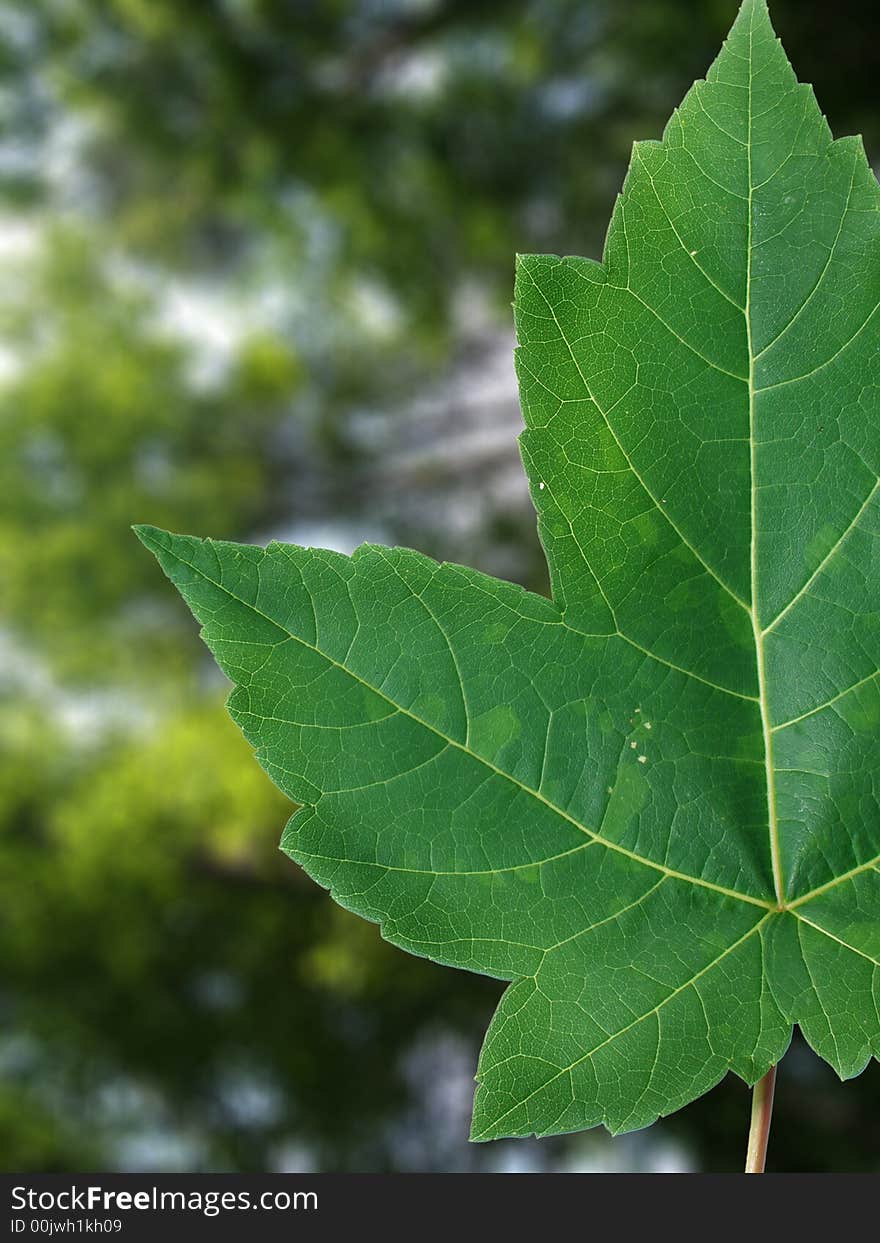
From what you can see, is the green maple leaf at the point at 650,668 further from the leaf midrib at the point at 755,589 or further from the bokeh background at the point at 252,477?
the bokeh background at the point at 252,477

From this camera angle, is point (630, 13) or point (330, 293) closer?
point (630, 13)

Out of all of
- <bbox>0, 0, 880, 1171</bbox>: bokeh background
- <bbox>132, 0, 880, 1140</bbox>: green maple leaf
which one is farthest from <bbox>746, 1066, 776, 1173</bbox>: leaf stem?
<bbox>0, 0, 880, 1171</bbox>: bokeh background

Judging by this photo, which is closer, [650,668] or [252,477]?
[650,668]

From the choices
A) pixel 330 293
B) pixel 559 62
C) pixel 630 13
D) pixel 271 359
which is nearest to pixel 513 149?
pixel 559 62

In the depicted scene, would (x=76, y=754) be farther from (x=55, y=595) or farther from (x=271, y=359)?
(x=271, y=359)

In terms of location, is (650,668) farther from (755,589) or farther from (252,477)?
(252,477)

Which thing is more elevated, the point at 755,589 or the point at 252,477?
the point at 252,477

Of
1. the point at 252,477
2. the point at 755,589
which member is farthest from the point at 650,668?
the point at 252,477
